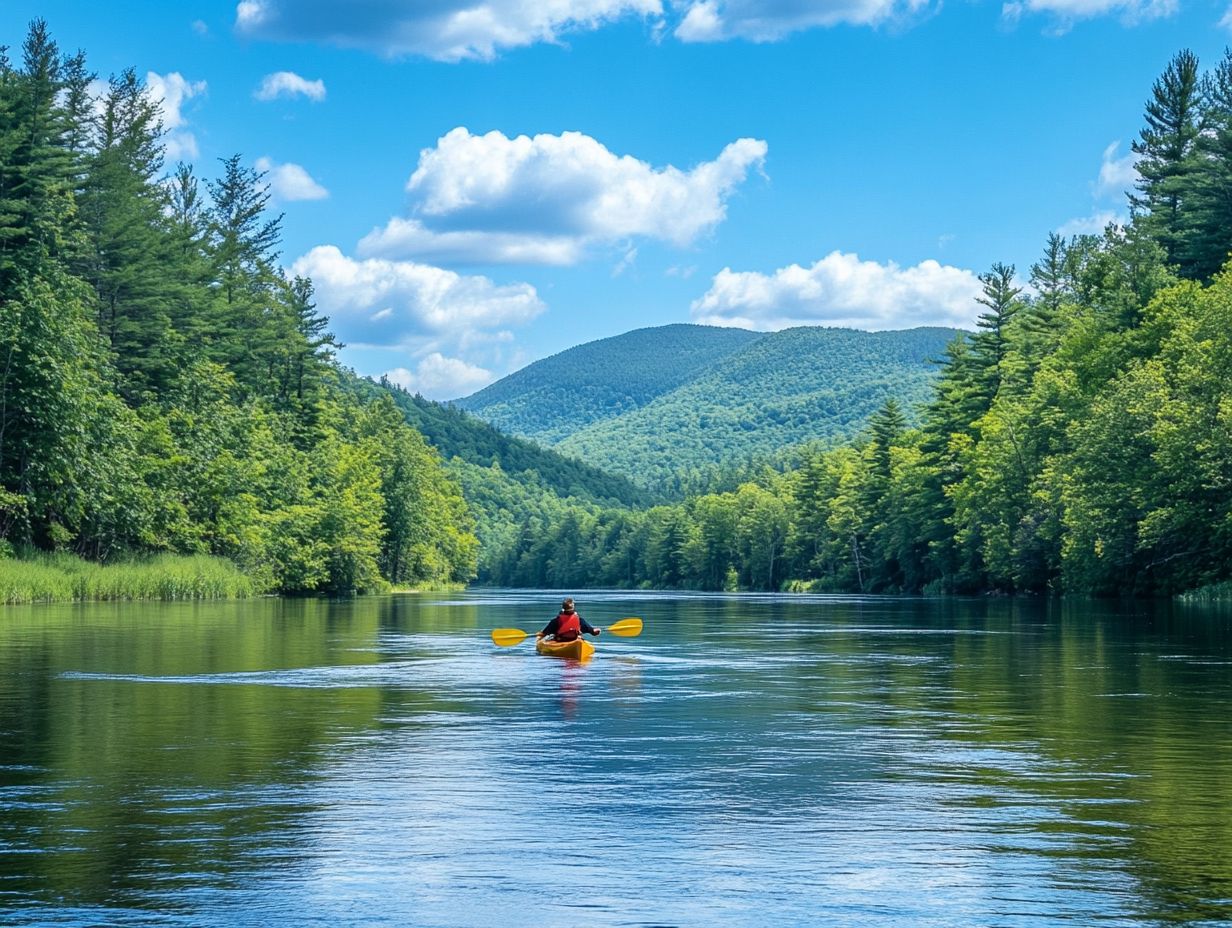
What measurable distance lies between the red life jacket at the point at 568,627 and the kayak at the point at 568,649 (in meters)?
0.21

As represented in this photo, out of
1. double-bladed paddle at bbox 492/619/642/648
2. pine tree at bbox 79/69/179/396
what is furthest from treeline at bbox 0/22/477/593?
double-bladed paddle at bbox 492/619/642/648

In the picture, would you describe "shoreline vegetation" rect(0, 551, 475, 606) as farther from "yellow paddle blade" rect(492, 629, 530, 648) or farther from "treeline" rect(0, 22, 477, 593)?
"yellow paddle blade" rect(492, 629, 530, 648)

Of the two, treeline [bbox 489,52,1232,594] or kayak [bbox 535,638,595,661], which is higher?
treeline [bbox 489,52,1232,594]

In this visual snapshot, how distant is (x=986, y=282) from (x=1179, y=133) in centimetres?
2409

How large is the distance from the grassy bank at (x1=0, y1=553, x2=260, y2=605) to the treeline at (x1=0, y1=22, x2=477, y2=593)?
1.41 m

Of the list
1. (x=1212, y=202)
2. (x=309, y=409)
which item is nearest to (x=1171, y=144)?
(x=1212, y=202)

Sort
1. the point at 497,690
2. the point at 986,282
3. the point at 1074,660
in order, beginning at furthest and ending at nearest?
the point at 986,282
the point at 1074,660
the point at 497,690

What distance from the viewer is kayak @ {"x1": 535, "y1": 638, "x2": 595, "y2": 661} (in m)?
35.1

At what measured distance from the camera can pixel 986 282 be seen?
12744 centimetres

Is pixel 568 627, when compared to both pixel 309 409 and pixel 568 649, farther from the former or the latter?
pixel 309 409

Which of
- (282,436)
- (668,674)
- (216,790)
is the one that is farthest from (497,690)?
(282,436)

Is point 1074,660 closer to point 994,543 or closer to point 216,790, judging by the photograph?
point 216,790

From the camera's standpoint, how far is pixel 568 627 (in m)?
36.5

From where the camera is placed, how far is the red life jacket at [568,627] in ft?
118
